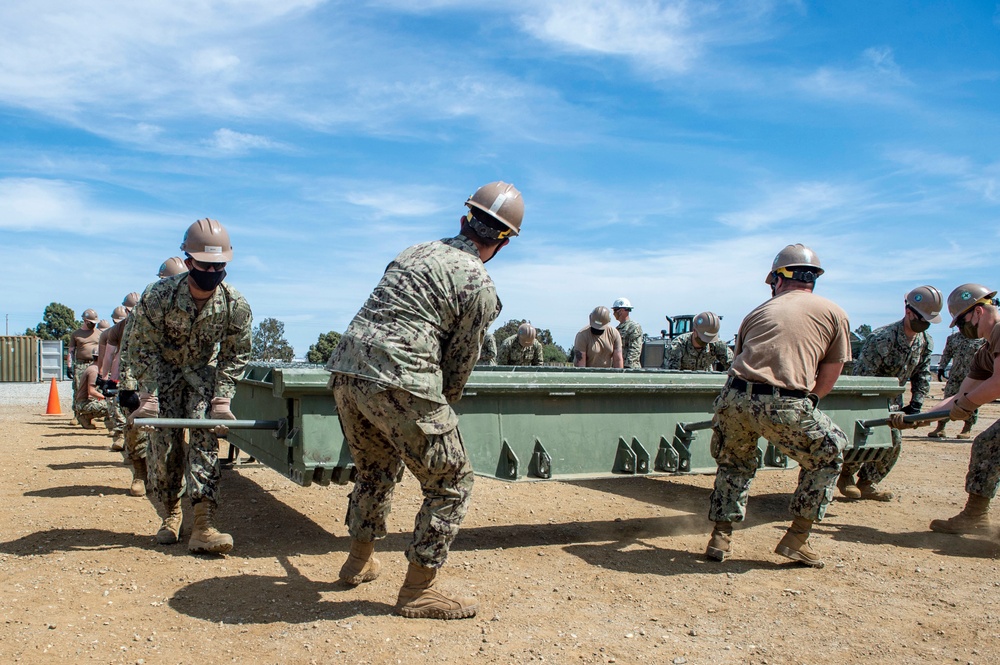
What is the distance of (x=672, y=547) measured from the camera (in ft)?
18.6

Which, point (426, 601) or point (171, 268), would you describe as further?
point (171, 268)

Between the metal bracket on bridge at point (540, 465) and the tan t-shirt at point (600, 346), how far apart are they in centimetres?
678

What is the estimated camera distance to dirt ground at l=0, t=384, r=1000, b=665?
3635 mm

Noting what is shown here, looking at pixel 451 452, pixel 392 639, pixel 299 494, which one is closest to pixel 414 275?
pixel 451 452

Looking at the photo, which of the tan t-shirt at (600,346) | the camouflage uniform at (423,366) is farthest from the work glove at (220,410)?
the tan t-shirt at (600,346)

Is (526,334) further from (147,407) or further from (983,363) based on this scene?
(147,407)

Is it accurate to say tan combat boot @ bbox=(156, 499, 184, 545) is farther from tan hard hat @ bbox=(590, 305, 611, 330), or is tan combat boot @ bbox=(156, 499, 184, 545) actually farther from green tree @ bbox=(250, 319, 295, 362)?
green tree @ bbox=(250, 319, 295, 362)

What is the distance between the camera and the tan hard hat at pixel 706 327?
34.2 feet

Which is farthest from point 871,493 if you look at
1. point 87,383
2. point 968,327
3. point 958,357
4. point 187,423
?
point 87,383

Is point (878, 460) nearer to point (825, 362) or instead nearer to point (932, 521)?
point (932, 521)

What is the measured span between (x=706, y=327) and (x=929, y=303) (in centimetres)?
333

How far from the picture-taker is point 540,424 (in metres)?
5.49

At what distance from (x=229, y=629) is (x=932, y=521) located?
17.2ft

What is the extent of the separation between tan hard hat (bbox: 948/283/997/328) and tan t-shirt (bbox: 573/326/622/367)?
6.13 m
